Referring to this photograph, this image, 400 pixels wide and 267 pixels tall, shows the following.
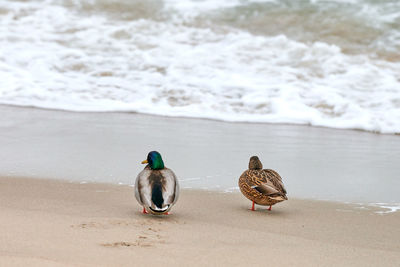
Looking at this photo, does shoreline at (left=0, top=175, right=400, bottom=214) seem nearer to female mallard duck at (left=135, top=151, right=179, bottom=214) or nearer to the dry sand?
the dry sand

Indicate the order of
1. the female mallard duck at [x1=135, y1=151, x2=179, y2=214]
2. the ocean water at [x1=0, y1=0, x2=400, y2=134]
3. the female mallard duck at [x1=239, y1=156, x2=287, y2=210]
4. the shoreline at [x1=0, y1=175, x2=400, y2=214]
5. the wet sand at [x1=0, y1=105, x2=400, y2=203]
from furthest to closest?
the ocean water at [x1=0, y1=0, x2=400, y2=134], the wet sand at [x1=0, y1=105, x2=400, y2=203], the shoreline at [x1=0, y1=175, x2=400, y2=214], the female mallard duck at [x1=239, y1=156, x2=287, y2=210], the female mallard duck at [x1=135, y1=151, x2=179, y2=214]

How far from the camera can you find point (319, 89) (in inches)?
385

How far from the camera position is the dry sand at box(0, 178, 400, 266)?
3.36m

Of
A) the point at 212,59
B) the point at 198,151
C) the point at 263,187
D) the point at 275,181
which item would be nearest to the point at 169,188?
the point at 263,187

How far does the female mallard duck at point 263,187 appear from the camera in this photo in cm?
459

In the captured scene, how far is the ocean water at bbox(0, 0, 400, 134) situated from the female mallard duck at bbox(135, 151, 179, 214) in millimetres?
4430

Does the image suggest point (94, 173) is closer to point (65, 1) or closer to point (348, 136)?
point (348, 136)

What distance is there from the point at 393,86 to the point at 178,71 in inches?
130

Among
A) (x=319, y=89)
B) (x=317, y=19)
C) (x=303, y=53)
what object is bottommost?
(x=319, y=89)

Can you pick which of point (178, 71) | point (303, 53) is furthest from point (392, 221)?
point (303, 53)

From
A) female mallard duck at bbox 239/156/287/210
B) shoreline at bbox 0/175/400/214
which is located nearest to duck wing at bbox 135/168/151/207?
female mallard duck at bbox 239/156/287/210

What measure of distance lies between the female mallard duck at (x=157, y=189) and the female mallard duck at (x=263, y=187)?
70 cm

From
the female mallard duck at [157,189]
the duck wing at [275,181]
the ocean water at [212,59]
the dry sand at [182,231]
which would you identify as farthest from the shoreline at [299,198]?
the ocean water at [212,59]

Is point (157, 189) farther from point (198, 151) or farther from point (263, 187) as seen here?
point (198, 151)
